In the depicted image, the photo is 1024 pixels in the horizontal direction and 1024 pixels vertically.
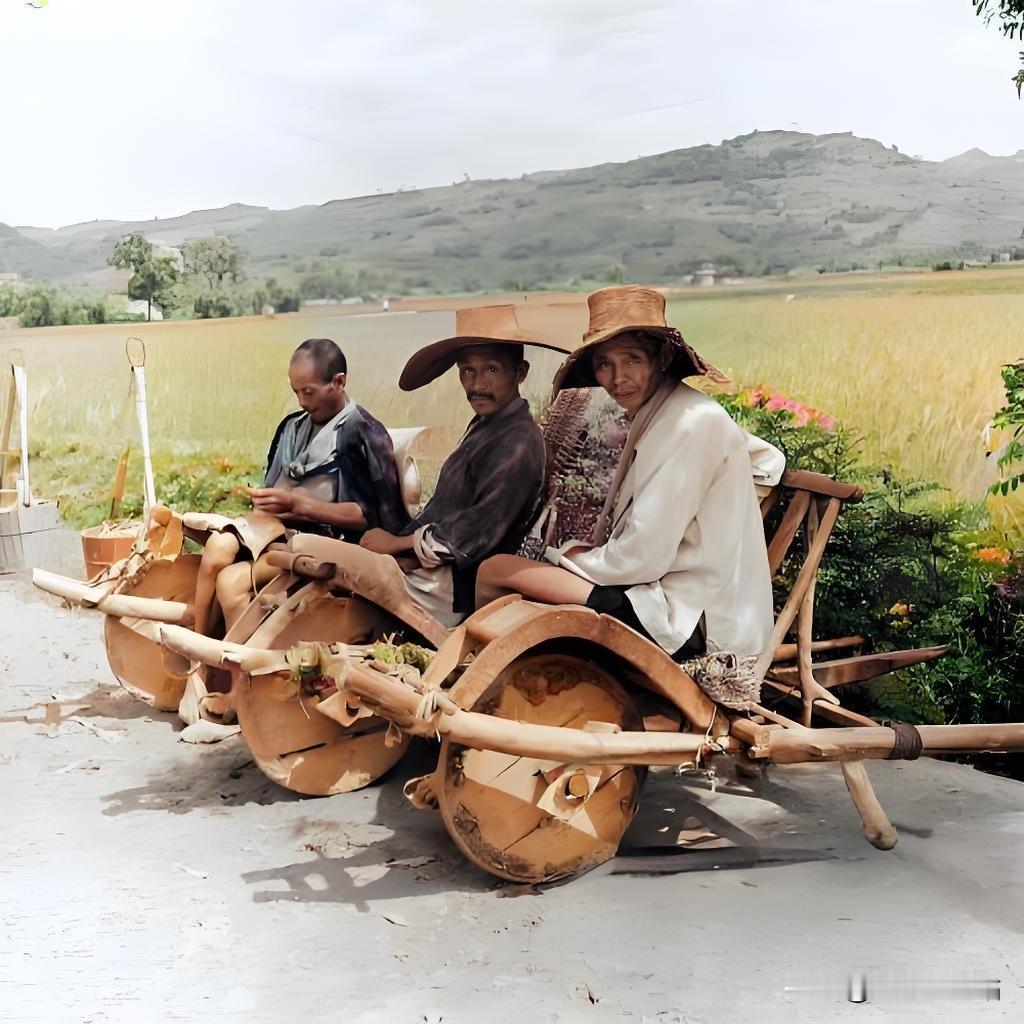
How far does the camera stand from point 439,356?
373 cm

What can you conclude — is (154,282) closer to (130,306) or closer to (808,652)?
(130,306)

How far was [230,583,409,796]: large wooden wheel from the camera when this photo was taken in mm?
3461

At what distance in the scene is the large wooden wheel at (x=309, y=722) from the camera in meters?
3.46

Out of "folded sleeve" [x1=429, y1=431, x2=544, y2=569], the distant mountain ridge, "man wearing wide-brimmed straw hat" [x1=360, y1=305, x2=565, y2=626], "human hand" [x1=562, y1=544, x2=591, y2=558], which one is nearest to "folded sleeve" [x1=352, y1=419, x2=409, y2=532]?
"man wearing wide-brimmed straw hat" [x1=360, y1=305, x2=565, y2=626]

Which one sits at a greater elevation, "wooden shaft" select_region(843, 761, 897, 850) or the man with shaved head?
the man with shaved head

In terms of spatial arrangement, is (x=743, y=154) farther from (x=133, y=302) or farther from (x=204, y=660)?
(x=133, y=302)

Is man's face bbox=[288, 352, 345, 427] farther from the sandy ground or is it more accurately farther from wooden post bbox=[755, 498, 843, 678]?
wooden post bbox=[755, 498, 843, 678]

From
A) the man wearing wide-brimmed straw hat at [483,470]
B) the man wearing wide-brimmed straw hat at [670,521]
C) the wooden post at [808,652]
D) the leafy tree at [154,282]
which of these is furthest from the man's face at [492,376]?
the leafy tree at [154,282]

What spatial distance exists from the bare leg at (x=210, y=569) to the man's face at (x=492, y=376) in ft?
3.39

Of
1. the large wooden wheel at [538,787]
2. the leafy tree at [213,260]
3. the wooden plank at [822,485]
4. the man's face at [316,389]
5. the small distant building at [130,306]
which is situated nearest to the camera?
the large wooden wheel at [538,787]

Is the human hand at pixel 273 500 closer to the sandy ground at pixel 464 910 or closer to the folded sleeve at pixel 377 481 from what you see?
the folded sleeve at pixel 377 481

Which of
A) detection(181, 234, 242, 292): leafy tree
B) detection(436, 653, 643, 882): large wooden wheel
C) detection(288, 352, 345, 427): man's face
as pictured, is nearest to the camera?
detection(436, 653, 643, 882): large wooden wheel

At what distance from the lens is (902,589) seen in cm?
393

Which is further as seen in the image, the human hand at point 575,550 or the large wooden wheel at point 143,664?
the large wooden wheel at point 143,664
